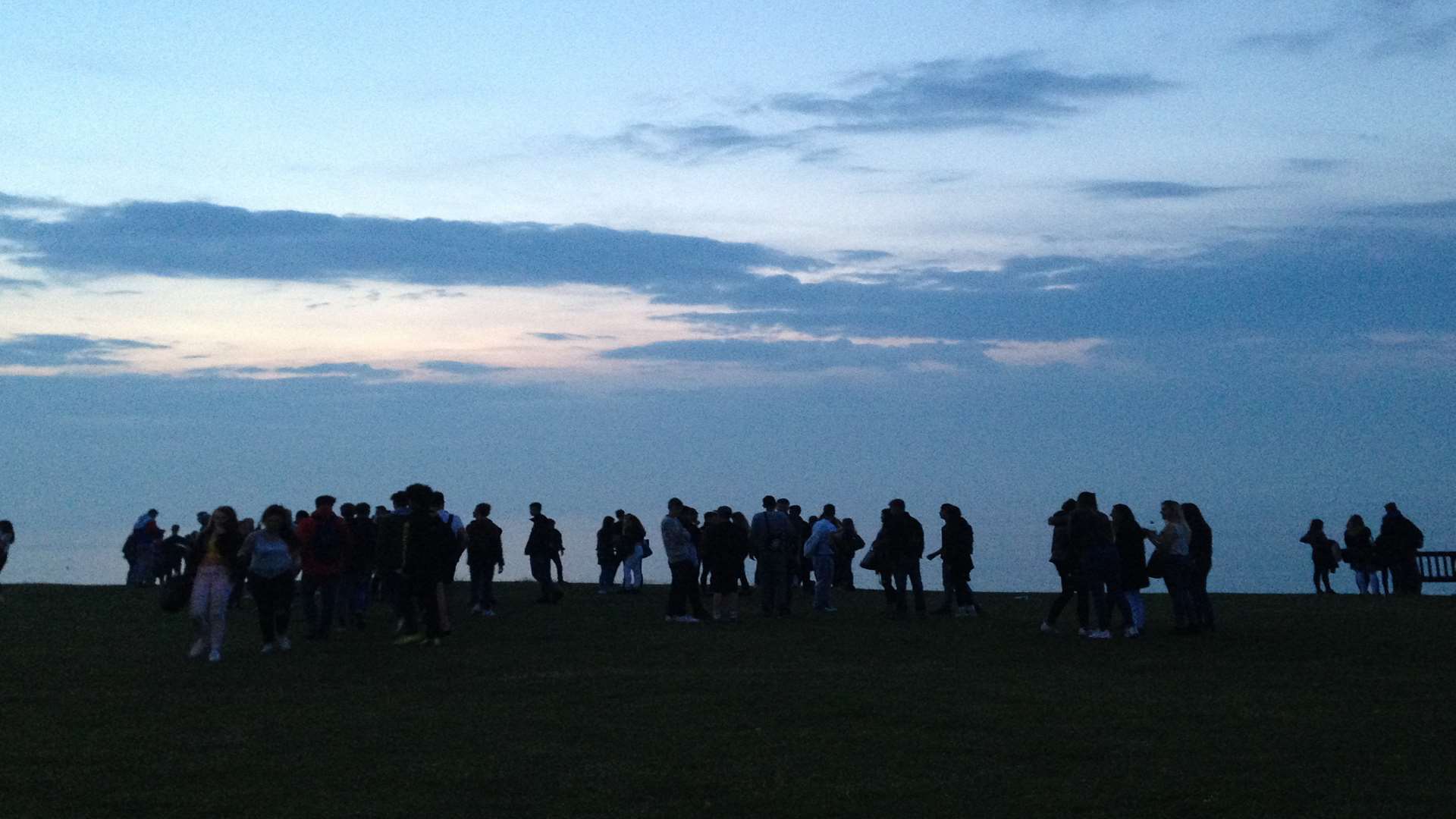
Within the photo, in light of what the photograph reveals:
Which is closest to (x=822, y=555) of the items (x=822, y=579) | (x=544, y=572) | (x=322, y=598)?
(x=822, y=579)

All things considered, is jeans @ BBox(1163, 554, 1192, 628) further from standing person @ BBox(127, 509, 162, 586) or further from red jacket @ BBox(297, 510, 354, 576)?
standing person @ BBox(127, 509, 162, 586)

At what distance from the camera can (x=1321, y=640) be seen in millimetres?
20250

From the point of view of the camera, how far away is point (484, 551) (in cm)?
2555

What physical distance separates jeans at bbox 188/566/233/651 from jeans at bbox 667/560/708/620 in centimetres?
758

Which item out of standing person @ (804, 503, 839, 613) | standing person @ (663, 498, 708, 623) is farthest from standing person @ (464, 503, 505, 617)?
standing person @ (804, 503, 839, 613)

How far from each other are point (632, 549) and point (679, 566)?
8.23m

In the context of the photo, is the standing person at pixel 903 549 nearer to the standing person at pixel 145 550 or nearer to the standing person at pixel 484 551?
the standing person at pixel 484 551

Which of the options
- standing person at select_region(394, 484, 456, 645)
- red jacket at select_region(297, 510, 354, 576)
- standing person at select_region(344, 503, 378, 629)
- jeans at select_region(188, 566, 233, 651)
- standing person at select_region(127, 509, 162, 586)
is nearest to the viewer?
jeans at select_region(188, 566, 233, 651)

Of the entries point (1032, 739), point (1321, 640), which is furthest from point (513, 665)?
point (1321, 640)

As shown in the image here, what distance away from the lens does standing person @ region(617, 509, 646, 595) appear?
32188 mm

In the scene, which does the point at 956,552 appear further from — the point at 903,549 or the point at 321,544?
the point at 321,544

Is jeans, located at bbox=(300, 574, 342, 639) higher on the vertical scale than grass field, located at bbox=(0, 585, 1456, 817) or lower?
higher

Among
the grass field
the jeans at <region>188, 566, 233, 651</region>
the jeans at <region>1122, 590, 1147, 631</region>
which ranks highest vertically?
the jeans at <region>188, 566, 233, 651</region>

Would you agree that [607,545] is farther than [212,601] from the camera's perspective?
Yes
